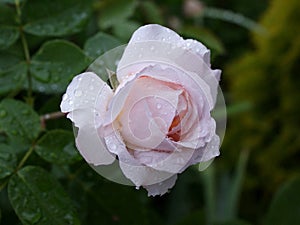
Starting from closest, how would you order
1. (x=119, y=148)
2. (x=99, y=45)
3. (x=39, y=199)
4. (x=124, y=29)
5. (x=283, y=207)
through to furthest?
(x=119, y=148), (x=39, y=199), (x=99, y=45), (x=124, y=29), (x=283, y=207)

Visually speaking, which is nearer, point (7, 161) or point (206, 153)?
point (206, 153)

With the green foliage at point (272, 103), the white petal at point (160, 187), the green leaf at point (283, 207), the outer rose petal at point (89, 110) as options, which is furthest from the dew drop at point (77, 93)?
the green foliage at point (272, 103)

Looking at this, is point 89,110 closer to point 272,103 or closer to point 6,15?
point 6,15

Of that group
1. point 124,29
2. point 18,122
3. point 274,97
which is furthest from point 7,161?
point 274,97

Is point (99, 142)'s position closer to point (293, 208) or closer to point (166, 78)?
point (166, 78)

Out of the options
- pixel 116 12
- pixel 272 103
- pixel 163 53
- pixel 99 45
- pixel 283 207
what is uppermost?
pixel 163 53

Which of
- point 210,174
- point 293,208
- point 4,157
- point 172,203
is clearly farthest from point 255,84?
point 4,157

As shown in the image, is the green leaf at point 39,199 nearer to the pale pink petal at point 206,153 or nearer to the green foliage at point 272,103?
the pale pink petal at point 206,153
